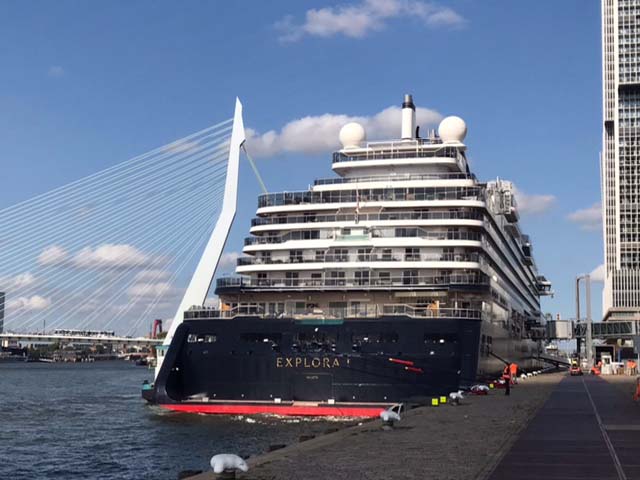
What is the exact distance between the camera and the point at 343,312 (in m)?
35.9

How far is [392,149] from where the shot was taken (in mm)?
43188

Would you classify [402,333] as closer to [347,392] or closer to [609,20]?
[347,392]

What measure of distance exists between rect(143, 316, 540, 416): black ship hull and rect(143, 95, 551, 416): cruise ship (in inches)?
1.8

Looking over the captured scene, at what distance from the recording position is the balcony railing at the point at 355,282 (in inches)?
1409

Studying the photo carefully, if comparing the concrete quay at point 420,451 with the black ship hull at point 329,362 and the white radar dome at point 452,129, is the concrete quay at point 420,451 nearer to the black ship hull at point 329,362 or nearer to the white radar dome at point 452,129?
the black ship hull at point 329,362

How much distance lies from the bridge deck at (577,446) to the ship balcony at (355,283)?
8.37 m

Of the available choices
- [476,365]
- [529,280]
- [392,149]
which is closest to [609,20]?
[529,280]

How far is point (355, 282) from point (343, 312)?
1453 mm

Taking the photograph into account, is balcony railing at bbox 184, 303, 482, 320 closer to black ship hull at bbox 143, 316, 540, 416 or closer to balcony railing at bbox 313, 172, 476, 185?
black ship hull at bbox 143, 316, 540, 416

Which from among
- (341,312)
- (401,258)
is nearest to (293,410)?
(341,312)

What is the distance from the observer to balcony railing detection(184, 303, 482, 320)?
109ft

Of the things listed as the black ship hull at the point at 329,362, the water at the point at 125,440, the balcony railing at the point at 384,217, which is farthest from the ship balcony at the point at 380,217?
the water at the point at 125,440

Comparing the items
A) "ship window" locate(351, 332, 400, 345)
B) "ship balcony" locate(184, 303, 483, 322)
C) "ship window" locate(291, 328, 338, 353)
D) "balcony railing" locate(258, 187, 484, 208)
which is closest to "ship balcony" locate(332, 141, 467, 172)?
"balcony railing" locate(258, 187, 484, 208)

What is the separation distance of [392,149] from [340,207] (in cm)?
592
